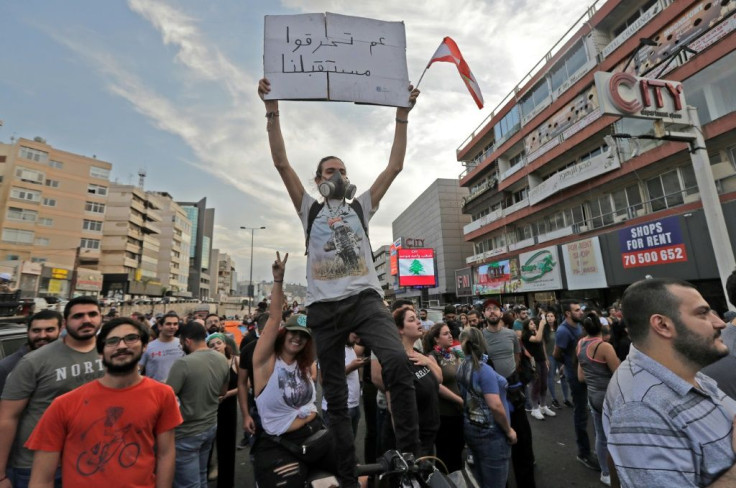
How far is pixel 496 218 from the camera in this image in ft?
107

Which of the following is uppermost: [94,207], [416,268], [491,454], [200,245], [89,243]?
[200,245]

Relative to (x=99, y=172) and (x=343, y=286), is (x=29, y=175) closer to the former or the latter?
(x=99, y=172)

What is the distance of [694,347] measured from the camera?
1.58m

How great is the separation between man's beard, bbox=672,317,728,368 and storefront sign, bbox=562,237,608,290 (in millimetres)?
21051

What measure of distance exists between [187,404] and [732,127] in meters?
21.1

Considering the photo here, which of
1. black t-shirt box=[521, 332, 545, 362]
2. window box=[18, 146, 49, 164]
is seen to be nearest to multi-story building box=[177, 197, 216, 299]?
window box=[18, 146, 49, 164]

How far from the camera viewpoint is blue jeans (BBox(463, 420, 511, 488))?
3.43 metres

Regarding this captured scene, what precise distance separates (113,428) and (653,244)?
21204mm

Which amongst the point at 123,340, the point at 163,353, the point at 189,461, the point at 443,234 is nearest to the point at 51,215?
the point at 443,234

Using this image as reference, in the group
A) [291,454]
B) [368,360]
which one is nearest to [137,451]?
[291,454]

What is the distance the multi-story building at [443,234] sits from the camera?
48531 millimetres

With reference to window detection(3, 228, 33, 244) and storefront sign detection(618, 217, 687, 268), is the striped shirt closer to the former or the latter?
storefront sign detection(618, 217, 687, 268)

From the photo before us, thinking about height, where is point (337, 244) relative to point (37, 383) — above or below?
above

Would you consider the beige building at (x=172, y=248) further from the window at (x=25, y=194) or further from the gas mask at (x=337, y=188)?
the gas mask at (x=337, y=188)
